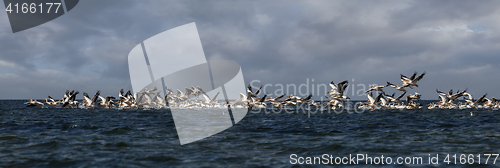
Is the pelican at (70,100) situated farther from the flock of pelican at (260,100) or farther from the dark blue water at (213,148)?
the dark blue water at (213,148)

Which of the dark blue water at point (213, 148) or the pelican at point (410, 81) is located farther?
the pelican at point (410, 81)

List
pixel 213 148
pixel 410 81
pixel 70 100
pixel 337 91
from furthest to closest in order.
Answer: pixel 70 100 → pixel 337 91 → pixel 410 81 → pixel 213 148

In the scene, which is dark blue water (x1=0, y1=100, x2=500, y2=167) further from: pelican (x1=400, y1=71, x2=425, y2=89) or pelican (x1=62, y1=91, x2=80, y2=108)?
pelican (x1=62, y1=91, x2=80, y2=108)

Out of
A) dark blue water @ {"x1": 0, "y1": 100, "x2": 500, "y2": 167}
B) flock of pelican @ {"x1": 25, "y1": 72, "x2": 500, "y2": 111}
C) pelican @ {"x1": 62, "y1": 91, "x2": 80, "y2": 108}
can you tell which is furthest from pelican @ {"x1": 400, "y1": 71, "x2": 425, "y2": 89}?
pelican @ {"x1": 62, "y1": 91, "x2": 80, "y2": 108}

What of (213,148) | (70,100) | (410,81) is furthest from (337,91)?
(70,100)

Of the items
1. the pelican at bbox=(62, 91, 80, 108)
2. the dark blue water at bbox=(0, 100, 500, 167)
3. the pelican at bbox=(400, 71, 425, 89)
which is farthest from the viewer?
the pelican at bbox=(62, 91, 80, 108)

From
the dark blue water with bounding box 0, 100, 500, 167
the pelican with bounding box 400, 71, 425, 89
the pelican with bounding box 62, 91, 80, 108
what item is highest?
the pelican with bounding box 400, 71, 425, 89

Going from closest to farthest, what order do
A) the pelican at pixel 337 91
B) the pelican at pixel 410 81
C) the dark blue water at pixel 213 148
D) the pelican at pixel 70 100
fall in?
the dark blue water at pixel 213 148 → the pelican at pixel 410 81 → the pelican at pixel 337 91 → the pelican at pixel 70 100

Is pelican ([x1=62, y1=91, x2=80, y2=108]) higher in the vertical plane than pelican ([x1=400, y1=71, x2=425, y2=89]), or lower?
lower

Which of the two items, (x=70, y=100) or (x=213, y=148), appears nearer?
(x=213, y=148)

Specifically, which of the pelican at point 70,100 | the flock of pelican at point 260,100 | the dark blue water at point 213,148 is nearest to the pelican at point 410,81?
the flock of pelican at point 260,100

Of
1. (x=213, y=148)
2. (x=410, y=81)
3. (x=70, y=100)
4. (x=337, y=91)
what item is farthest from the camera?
(x=70, y=100)

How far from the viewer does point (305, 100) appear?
3156cm

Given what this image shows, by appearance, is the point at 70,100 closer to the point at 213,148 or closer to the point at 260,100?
the point at 260,100
